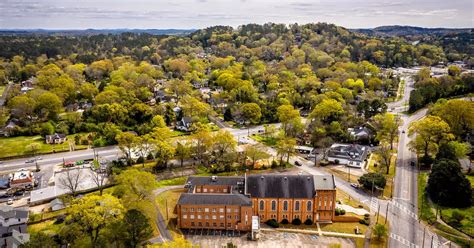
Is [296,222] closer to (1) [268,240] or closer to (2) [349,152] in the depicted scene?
(1) [268,240]

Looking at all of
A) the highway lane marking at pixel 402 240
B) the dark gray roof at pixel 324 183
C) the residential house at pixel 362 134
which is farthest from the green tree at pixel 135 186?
the residential house at pixel 362 134

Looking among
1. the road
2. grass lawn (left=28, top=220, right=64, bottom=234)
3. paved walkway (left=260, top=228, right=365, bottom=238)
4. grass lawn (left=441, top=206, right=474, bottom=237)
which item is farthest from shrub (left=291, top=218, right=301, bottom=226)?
the road

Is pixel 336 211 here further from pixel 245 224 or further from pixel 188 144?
pixel 188 144

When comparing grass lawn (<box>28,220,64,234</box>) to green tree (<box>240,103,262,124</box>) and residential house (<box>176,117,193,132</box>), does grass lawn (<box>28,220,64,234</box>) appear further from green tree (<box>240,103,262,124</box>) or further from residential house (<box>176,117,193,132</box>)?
green tree (<box>240,103,262,124</box>)

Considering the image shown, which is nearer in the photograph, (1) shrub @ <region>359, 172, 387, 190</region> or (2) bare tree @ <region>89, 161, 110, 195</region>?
(1) shrub @ <region>359, 172, 387, 190</region>

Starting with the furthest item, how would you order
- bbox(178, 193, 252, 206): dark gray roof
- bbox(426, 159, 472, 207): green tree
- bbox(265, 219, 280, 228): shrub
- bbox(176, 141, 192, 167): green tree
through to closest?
bbox(176, 141, 192, 167): green tree
bbox(426, 159, 472, 207): green tree
bbox(265, 219, 280, 228): shrub
bbox(178, 193, 252, 206): dark gray roof

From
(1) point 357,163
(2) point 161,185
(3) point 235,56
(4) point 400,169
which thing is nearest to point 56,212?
(2) point 161,185

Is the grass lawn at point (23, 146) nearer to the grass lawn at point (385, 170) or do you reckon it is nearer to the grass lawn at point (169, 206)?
the grass lawn at point (169, 206)
